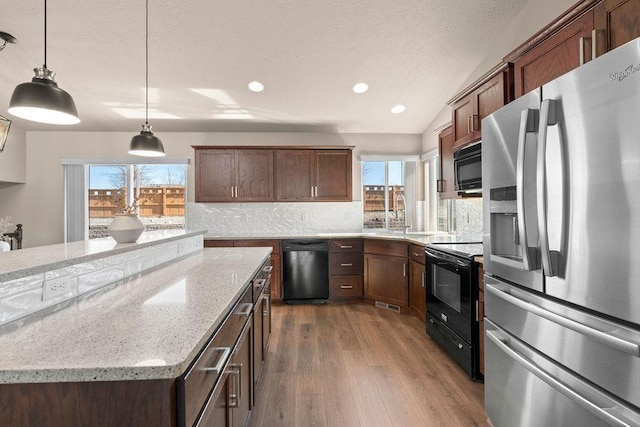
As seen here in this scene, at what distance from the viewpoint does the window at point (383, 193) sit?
501cm

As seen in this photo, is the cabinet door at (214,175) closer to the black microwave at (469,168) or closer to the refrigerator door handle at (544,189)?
the black microwave at (469,168)

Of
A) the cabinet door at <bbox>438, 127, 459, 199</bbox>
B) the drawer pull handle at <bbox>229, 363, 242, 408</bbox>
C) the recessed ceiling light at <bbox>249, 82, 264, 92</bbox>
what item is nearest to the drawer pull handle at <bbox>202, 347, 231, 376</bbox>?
the drawer pull handle at <bbox>229, 363, 242, 408</bbox>

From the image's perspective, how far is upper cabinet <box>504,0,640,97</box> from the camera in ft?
4.26

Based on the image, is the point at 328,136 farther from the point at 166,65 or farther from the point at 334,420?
the point at 334,420

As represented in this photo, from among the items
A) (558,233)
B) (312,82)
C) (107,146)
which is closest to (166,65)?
(312,82)

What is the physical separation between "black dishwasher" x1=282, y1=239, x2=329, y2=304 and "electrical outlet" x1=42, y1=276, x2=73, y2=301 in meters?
3.01

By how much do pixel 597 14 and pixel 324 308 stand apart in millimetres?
3538

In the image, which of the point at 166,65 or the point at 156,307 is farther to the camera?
the point at 166,65

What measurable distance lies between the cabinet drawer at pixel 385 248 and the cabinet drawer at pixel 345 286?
1.40 feet

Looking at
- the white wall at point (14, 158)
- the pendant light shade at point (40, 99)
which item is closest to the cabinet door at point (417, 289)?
the pendant light shade at point (40, 99)

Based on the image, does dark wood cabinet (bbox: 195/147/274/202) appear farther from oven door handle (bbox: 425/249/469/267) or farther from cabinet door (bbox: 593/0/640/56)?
cabinet door (bbox: 593/0/640/56)

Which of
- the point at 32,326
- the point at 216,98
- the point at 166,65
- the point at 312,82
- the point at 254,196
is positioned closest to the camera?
the point at 32,326

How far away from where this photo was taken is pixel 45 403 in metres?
0.70

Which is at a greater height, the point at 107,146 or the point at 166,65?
the point at 166,65
